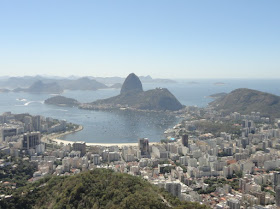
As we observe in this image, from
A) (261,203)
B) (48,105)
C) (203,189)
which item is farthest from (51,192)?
(48,105)

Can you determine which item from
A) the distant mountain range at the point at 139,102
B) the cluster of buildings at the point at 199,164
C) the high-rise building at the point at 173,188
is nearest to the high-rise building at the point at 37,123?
the cluster of buildings at the point at 199,164

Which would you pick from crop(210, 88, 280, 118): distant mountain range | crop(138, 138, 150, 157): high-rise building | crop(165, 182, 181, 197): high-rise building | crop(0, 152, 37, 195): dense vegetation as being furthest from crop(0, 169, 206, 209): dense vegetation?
crop(210, 88, 280, 118): distant mountain range

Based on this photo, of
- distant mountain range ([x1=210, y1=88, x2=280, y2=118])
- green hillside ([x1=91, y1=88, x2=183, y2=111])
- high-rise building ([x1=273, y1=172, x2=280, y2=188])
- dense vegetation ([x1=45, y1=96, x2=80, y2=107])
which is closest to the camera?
high-rise building ([x1=273, y1=172, x2=280, y2=188])

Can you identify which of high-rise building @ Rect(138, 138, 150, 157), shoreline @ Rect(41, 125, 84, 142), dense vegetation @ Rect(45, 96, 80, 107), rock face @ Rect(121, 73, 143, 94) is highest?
rock face @ Rect(121, 73, 143, 94)

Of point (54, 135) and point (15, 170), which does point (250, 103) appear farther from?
point (15, 170)

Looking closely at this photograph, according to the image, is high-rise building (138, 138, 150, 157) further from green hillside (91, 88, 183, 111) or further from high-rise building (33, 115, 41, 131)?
green hillside (91, 88, 183, 111)
